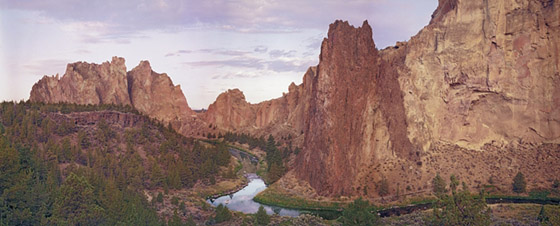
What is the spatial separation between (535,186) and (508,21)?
1061 inches

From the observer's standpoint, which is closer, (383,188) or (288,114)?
(383,188)

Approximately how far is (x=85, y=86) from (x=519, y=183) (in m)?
142

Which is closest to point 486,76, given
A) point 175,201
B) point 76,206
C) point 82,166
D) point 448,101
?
point 448,101

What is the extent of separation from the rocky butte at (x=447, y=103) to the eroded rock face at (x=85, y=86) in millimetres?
110254

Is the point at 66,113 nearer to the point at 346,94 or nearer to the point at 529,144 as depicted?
the point at 346,94

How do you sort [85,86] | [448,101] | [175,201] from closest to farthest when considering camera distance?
1. [175,201]
2. [448,101]
3. [85,86]

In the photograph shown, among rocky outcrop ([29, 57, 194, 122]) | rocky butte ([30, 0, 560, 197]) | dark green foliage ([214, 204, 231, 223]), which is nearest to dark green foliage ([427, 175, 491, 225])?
dark green foliage ([214, 204, 231, 223])

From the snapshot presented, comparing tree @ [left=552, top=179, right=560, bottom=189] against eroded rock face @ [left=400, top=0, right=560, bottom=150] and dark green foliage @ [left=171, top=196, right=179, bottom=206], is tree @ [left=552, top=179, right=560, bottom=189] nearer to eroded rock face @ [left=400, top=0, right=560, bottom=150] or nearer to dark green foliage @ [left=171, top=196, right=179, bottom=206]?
eroded rock face @ [left=400, top=0, right=560, bottom=150]

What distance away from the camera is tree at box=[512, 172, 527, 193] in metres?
77.4

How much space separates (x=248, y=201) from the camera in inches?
3162

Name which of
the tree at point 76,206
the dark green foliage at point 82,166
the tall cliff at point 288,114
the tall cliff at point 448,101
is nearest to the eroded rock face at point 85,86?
the tall cliff at point 288,114

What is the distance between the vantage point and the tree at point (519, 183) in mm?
77406

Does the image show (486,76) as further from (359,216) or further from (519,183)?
(359,216)

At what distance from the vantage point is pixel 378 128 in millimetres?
85562
